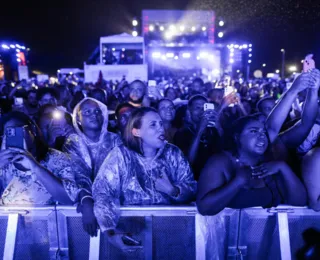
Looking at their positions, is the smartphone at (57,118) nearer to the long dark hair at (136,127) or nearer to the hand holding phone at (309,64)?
the long dark hair at (136,127)

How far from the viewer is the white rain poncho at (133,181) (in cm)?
262

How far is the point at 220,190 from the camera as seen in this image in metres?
2.49

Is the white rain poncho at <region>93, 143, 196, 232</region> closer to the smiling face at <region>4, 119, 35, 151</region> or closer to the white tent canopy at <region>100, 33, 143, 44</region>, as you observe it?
the smiling face at <region>4, 119, 35, 151</region>

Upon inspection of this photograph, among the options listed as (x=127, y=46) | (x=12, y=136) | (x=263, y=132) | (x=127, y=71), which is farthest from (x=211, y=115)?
(x=127, y=46)

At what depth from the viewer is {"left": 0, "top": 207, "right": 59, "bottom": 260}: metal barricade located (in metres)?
Answer: 2.58

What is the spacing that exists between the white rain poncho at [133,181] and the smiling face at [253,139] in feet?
1.66

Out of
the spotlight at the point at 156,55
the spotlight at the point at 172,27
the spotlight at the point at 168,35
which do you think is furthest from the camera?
the spotlight at the point at 172,27

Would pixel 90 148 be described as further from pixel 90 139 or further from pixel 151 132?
pixel 151 132

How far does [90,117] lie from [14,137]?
4.74 feet

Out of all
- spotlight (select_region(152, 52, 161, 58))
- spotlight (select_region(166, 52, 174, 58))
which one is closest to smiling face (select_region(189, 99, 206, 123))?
spotlight (select_region(152, 52, 161, 58))

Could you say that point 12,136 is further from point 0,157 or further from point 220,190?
point 220,190

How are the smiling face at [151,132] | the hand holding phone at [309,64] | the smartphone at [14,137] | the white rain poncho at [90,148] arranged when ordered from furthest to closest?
the white rain poncho at [90,148] < the hand holding phone at [309,64] < the smiling face at [151,132] < the smartphone at [14,137]

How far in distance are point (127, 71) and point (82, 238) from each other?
23234 millimetres

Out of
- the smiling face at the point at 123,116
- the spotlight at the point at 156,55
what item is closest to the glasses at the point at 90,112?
the smiling face at the point at 123,116
